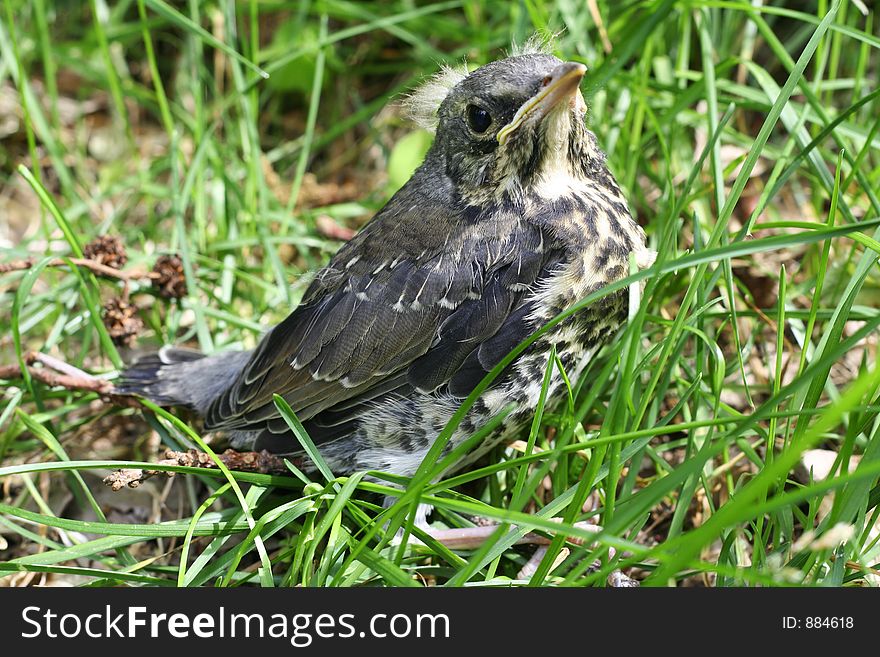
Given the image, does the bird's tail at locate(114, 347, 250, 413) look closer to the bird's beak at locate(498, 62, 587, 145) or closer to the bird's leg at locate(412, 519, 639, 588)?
the bird's leg at locate(412, 519, 639, 588)

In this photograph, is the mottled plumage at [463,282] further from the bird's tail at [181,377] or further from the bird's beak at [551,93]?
the bird's tail at [181,377]

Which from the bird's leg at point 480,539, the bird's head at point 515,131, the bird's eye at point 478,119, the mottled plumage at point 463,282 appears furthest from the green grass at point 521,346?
the bird's eye at point 478,119

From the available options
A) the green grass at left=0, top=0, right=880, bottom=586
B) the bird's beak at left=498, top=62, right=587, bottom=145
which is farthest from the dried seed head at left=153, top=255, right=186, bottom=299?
the bird's beak at left=498, top=62, right=587, bottom=145

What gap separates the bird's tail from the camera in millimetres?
2715

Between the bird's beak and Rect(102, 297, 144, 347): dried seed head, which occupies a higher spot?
the bird's beak

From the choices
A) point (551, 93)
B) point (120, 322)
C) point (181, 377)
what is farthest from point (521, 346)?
point (120, 322)

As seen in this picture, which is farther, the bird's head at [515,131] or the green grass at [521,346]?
the bird's head at [515,131]

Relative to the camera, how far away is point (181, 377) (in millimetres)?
2750

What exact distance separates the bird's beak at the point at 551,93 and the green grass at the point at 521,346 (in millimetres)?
403

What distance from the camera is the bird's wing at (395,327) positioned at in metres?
2.21

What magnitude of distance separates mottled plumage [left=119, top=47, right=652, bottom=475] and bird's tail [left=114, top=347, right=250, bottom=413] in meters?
0.25
